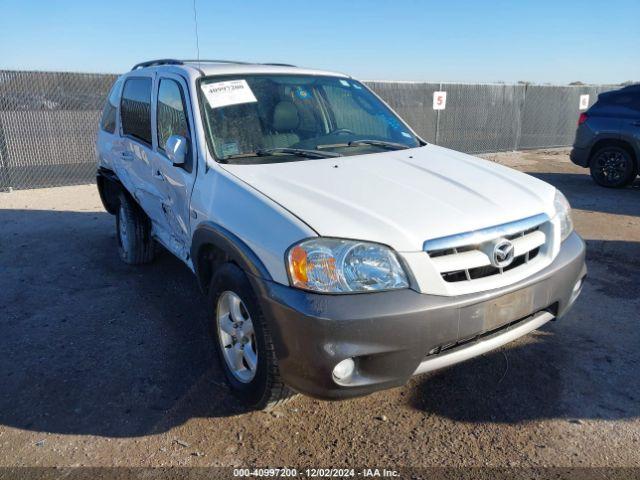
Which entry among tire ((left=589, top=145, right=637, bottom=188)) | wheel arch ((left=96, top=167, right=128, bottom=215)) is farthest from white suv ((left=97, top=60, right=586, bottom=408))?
tire ((left=589, top=145, right=637, bottom=188))

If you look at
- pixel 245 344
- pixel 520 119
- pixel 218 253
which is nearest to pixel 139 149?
pixel 218 253

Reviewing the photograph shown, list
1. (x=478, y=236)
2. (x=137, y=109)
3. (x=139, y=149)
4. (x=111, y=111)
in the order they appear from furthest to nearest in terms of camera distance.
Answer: (x=111, y=111), (x=137, y=109), (x=139, y=149), (x=478, y=236)

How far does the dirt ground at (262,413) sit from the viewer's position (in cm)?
260

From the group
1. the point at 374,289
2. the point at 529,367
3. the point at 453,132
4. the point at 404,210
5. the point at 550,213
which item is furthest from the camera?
the point at 453,132

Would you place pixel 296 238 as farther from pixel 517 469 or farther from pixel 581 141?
pixel 581 141

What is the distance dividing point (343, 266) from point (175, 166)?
169cm

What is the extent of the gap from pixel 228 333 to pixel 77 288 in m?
2.50

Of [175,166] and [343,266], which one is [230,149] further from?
[343,266]

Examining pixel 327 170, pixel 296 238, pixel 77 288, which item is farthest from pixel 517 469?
pixel 77 288

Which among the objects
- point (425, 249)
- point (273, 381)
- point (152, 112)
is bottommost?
point (273, 381)

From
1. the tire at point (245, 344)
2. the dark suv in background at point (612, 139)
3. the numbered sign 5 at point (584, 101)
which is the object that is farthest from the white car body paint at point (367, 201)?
the numbered sign 5 at point (584, 101)

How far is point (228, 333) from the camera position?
117 inches

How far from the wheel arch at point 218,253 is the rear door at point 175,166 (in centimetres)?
29

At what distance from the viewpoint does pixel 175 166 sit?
348 cm
